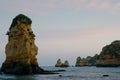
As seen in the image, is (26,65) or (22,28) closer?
(26,65)

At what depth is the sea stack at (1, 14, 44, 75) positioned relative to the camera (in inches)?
3777

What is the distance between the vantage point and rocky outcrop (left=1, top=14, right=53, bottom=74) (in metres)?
96.0

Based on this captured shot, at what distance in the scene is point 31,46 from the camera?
102 meters

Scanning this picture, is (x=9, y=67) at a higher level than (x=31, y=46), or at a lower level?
lower

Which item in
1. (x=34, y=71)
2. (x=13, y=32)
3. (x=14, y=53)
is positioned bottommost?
(x=34, y=71)

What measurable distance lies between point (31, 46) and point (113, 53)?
10582 cm

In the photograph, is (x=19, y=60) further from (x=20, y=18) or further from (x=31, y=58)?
(x=20, y=18)

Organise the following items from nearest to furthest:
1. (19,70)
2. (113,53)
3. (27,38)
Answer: (19,70) < (27,38) < (113,53)

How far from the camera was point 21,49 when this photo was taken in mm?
98375

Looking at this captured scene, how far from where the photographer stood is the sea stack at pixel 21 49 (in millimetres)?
95938

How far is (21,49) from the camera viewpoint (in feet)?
323

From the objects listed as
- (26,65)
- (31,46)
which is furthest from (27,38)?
(26,65)

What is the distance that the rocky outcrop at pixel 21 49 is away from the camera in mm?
96000

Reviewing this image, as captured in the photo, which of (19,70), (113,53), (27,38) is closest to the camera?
(19,70)
